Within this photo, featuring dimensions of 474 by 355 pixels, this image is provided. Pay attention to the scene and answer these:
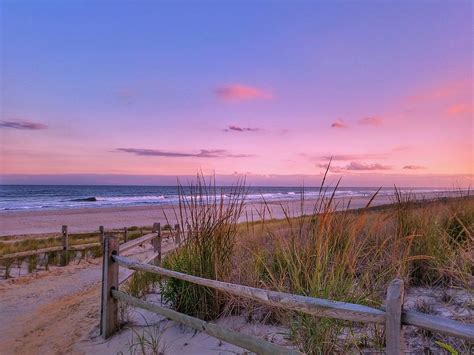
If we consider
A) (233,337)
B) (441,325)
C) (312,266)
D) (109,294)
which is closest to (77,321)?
(109,294)

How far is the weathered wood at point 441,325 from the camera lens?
5.17ft

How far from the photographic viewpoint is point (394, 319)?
183 cm

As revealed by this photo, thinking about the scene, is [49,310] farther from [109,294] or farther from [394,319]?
[394,319]

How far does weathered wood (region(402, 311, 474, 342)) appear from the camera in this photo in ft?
5.17

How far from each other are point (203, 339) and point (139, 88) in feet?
28.1

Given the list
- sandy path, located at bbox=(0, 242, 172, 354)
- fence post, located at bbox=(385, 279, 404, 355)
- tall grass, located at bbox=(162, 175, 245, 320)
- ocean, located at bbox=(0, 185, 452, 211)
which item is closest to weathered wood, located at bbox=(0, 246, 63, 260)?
sandy path, located at bbox=(0, 242, 172, 354)

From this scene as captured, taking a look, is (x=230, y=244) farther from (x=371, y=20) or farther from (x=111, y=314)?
(x=371, y=20)

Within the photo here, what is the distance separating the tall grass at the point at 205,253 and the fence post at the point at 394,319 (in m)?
2.12

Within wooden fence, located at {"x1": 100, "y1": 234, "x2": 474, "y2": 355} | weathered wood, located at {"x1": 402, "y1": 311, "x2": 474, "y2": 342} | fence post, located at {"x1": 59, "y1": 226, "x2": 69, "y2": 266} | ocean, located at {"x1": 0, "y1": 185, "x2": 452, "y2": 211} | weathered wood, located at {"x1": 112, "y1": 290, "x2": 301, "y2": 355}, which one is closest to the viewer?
weathered wood, located at {"x1": 402, "y1": 311, "x2": 474, "y2": 342}

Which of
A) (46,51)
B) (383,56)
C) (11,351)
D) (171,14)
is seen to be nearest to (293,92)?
(383,56)

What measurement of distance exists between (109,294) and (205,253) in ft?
3.92

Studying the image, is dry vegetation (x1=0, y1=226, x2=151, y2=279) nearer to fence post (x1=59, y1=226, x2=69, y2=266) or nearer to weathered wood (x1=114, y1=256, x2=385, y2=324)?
fence post (x1=59, y1=226, x2=69, y2=266)

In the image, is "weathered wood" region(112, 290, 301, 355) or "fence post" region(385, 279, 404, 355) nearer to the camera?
"fence post" region(385, 279, 404, 355)

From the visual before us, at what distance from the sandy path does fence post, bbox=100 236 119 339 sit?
405mm
